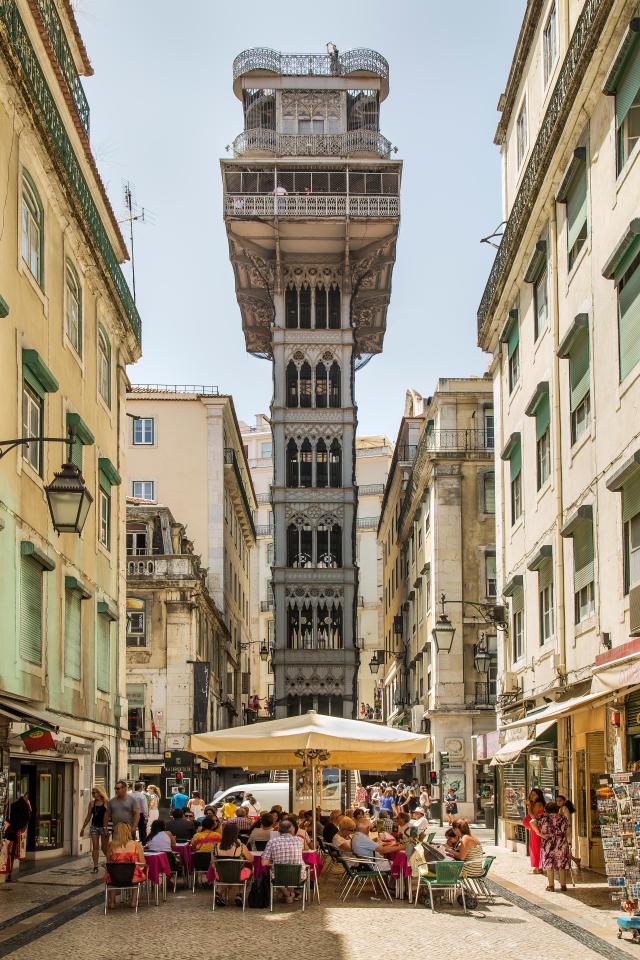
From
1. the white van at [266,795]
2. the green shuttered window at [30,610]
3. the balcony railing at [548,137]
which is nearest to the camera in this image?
the balcony railing at [548,137]

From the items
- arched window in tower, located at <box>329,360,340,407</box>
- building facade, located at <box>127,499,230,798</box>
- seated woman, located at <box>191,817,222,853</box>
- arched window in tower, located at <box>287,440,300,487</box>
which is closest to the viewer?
seated woman, located at <box>191,817,222,853</box>

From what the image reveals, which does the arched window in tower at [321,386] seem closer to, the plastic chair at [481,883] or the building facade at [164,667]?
the building facade at [164,667]

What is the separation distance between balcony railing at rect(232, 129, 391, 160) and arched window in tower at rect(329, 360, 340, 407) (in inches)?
412

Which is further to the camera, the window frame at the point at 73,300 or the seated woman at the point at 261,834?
the window frame at the point at 73,300

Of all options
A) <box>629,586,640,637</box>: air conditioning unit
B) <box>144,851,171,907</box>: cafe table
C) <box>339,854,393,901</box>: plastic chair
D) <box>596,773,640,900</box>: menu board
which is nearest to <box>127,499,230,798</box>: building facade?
<box>339,854,393,901</box>: plastic chair

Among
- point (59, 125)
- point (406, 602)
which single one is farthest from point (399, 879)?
point (406, 602)

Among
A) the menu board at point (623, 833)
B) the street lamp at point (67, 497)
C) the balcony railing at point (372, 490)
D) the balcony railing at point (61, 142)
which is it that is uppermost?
the balcony railing at point (372, 490)

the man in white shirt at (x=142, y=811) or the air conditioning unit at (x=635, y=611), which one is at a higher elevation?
the air conditioning unit at (x=635, y=611)

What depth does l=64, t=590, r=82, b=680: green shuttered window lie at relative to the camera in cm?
2434

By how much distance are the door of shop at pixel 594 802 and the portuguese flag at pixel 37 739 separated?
832 centimetres

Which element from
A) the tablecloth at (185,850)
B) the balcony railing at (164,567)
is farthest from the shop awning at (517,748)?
the balcony railing at (164,567)

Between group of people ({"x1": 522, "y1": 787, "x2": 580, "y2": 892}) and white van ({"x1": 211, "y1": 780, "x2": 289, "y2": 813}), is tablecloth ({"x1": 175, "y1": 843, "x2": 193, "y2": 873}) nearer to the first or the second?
group of people ({"x1": 522, "y1": 787, "x2": 580, "y2": 892})

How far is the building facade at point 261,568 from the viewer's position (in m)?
92.5

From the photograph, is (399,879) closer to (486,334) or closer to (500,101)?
(486,334)
